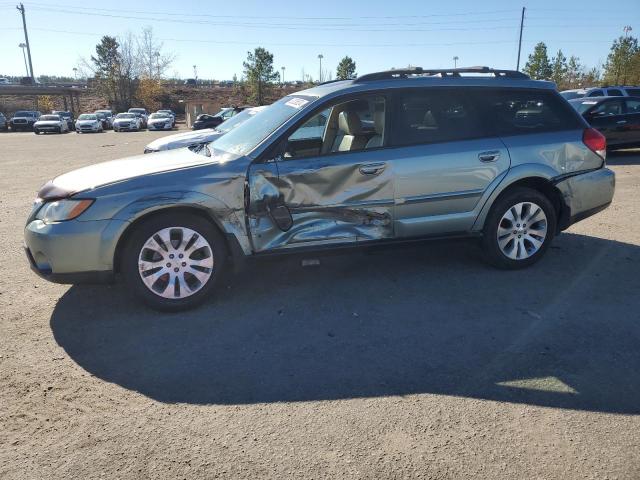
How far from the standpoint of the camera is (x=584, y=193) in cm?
522

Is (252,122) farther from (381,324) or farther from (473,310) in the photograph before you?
(473,310)

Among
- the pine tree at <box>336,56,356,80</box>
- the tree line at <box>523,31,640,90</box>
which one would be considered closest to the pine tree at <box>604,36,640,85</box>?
the tree line at <box>523,31,640,90</box>

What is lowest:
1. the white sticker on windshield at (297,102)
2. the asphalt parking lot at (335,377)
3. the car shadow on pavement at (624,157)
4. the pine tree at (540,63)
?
the asphalt parking lot at (335,377)

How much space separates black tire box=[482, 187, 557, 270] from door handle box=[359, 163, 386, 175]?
1.24m

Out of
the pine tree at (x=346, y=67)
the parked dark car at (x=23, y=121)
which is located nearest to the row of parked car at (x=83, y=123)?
the parked dark car at (x=23, y=121)

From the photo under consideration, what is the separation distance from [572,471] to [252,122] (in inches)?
157

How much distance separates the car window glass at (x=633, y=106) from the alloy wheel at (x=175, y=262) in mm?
13172

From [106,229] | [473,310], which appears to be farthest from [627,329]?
[106,229]

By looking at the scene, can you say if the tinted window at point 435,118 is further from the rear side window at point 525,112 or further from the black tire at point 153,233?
the black tire at point 153,233

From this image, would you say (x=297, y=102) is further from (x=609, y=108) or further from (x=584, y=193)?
(x=609, y=108)

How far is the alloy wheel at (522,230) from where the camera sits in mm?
5000

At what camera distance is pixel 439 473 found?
243 cm

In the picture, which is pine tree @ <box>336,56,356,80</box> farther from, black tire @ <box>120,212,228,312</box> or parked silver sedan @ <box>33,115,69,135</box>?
black tire @ <box>120,212,228,312</box>


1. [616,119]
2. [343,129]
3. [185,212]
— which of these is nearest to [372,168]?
[343,129]
